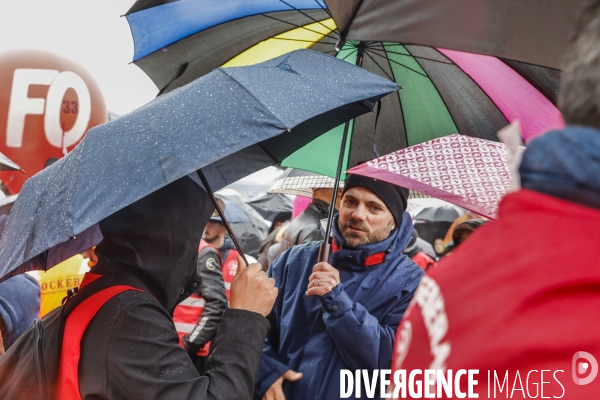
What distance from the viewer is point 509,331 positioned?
31.9 inches

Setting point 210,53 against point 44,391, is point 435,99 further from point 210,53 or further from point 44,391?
point 44,391

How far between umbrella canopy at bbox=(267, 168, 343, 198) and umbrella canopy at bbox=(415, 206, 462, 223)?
14.7 feet

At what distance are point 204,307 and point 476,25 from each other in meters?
4.18

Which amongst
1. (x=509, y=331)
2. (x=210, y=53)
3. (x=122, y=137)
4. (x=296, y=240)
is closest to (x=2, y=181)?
(x=296, y=240)

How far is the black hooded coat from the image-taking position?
198cm

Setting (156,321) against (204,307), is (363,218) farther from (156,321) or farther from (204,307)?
(204,307)

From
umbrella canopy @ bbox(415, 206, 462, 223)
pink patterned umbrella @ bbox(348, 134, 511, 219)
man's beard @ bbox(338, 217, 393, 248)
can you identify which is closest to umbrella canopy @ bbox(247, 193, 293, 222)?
umbrella canopy @ bbox(415, 206, 462, 223)

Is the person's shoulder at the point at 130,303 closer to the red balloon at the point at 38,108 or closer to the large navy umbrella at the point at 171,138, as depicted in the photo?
the large navy umbrella at the point at 171,138

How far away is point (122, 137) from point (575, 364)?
1.55m

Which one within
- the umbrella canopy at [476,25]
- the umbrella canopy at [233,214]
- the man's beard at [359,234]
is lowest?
the umbrella canopy at [233,214]

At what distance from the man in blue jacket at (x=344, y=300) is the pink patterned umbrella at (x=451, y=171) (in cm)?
35

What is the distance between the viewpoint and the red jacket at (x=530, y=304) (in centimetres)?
80

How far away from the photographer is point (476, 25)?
188 centimetres

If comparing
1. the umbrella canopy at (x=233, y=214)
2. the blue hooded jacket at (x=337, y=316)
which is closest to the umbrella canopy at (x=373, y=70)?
the blue hooded jacket at (x=337, y=316)
